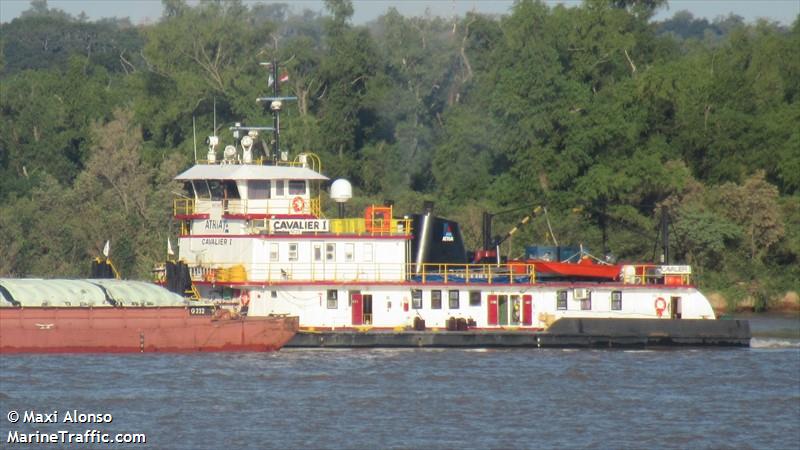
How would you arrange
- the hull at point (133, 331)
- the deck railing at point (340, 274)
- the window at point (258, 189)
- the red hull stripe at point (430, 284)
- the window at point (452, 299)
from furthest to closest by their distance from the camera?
the window at point (258, 189)
the window at point (452, 299)
the deck railing at point (340, 274)
the red hull stripe at point (430, 284)
the hull at point (133, 331)

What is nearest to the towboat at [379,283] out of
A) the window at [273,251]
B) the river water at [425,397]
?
the window at [273,251]

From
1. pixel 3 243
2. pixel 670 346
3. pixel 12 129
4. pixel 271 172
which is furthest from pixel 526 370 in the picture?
pixel 12 129

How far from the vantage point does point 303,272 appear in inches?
2064

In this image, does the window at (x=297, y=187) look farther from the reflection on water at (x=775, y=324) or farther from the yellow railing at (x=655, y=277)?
the reflection on water at (x=775, y=324)

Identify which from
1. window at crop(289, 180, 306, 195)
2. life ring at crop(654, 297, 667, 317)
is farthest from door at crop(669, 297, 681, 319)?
window at crop(289, 180, 306, 195)

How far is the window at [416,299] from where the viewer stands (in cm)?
5288

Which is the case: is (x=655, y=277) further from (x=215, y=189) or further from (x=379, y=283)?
(x=215, y=189)

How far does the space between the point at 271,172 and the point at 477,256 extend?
7.65 meters

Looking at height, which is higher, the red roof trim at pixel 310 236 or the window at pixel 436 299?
the red roof trim at pixel 310 236

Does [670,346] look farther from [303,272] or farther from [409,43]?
[409,43]

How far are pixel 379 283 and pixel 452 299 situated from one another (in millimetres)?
2499

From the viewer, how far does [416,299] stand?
52938 millimetres

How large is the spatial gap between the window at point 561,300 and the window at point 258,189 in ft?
31.9

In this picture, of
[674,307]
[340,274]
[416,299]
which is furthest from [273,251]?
[674,307]
